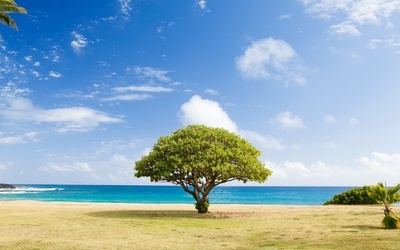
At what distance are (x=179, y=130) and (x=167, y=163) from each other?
13.5 feet

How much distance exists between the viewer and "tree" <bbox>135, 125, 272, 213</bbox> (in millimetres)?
34000

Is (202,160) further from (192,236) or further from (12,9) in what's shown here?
(12,9)

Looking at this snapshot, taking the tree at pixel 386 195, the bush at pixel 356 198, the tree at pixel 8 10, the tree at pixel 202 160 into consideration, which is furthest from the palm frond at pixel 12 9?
the bush at pixel 356 198

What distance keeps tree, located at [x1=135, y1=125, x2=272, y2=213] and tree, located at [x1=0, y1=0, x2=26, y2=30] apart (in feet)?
56.0

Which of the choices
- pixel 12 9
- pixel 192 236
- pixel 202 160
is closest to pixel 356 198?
pixel 202 160

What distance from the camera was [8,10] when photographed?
108 ft

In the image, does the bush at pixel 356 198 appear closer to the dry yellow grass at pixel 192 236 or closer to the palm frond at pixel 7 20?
the dry yellow grass at pixel 192 236

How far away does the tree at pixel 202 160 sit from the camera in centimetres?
3400

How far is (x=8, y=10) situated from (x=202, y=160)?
21560 mm

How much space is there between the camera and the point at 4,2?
31.3 m

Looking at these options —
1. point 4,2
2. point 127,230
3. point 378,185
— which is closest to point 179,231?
point 127,230

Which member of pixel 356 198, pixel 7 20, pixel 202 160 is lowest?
pixel 356 198

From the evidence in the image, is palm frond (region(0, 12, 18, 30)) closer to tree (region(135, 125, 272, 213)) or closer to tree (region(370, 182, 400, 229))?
tree (region(135, 125, 272, 213))

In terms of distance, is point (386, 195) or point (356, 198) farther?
point (356, 198)
